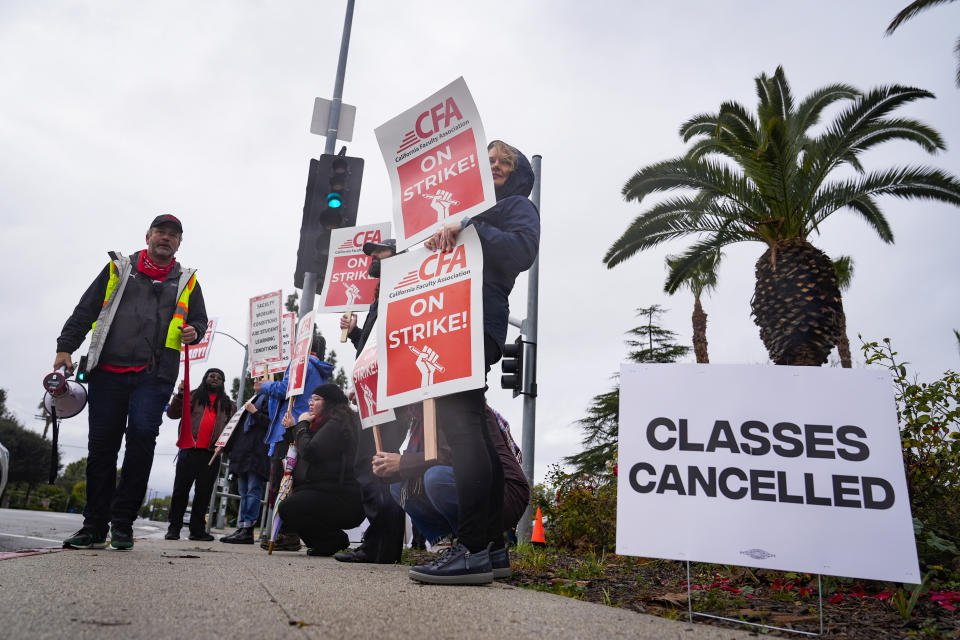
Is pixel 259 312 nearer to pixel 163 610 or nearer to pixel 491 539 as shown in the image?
pixel 491 539

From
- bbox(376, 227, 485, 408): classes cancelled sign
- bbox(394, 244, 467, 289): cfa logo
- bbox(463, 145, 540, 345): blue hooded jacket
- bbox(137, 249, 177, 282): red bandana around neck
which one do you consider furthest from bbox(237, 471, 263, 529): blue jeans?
bbox(463, 145, 540, 345): blue hooded jacket

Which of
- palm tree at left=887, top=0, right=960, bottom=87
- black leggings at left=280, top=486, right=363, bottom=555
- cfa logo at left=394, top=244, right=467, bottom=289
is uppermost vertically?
palm tree at left=887, top=0, right=960, bottom=87

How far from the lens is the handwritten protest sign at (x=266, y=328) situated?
7.89 meters

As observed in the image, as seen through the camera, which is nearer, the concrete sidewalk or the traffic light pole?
the concrete sidewalk

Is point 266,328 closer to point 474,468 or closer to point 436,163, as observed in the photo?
point 436,163

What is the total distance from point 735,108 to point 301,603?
11655 mm

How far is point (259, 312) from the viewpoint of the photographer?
814 cm

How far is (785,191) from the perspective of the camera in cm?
1069

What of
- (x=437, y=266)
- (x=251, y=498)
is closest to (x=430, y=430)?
(x=437, y=266)

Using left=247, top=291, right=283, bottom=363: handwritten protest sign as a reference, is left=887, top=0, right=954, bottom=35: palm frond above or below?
above

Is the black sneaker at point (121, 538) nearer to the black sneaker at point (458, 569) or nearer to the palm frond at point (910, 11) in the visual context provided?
the black sneaker at point (458, 569)

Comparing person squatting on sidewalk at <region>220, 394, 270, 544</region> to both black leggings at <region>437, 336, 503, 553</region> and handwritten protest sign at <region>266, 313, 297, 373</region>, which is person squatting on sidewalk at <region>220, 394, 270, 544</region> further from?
black leggings at <region>437, 336, 503, 553</region>

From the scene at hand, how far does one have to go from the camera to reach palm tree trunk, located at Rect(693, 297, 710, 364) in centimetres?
2217

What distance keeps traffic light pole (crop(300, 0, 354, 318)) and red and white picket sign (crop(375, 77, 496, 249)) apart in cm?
330
